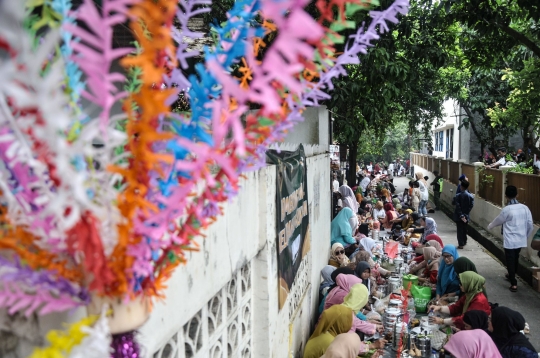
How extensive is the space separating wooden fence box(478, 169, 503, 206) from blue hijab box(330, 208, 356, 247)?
5490mm

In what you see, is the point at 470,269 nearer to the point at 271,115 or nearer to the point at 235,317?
the point at 235,317

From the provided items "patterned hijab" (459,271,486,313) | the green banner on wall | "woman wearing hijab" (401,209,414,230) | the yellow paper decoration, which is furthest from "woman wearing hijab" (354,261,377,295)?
the yellow paper decoration

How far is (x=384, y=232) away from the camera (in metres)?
12.4

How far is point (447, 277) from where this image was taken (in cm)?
681

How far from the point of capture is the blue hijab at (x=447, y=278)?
6.67m

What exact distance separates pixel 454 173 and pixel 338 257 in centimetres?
1422

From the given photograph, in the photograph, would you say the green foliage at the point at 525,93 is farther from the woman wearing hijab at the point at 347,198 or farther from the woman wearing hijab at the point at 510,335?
the woman wearing hijab at the point at 510,335

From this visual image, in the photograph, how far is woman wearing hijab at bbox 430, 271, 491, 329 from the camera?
565cm

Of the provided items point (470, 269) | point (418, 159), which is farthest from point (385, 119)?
point (418, 159)

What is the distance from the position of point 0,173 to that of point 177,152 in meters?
0.32

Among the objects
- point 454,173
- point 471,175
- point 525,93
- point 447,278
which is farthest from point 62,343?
point 454,173

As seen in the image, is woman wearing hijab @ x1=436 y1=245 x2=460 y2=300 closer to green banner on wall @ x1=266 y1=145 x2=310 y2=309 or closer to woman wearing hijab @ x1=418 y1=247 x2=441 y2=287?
woman wearing hijab @ x1=418 y1=247 x2=441 y2=287

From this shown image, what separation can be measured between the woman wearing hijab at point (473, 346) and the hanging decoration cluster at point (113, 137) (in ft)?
13.0

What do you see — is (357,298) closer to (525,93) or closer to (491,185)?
(525,93)
